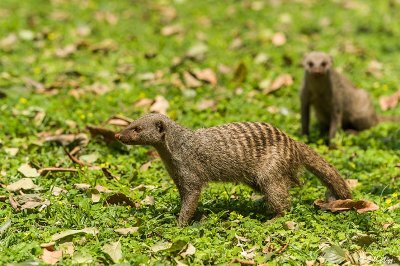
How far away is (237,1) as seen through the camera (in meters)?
11.1

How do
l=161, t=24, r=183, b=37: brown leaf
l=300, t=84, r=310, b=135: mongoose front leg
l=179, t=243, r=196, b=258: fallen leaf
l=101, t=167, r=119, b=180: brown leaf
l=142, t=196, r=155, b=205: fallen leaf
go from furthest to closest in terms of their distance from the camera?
l=161, t=24, r=183, b=37: brown leaf, l=300, t=84, r=310, b=135: mongoose front leg, l=101, t=167, r=119, b=180: brown leaf, l=142, t=196, r=155, b=205: fallen leaf, l=179, t=243, r=196, b=258: fallen leaf

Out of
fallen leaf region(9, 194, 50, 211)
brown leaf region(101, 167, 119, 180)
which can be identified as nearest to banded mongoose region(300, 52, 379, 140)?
brown leaf region(101, 167, 119, 180)

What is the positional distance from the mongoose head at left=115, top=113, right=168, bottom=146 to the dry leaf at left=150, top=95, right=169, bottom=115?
2226 millimetres

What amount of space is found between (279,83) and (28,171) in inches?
146

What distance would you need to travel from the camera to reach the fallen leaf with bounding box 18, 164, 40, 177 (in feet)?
17.6

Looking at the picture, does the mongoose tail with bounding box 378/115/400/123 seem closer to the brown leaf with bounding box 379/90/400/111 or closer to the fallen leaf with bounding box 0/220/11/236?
the brown leaf with bounding box 379/90/400/111

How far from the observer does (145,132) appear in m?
4.72

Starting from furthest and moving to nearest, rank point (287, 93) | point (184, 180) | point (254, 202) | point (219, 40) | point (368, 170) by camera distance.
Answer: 1. point (219, 40)
2. point (287, 93)
3. point (368, 170)
4. point (254, 202)
5. point (184, 180)

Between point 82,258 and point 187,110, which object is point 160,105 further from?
point 82,258

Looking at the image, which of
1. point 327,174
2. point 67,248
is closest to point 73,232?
point 67,248

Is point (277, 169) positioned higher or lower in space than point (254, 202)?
higher

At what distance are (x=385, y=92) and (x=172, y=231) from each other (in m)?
4.74

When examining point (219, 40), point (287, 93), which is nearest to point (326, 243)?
point (287, 93)

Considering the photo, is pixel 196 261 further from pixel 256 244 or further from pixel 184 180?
pixel 184 180
